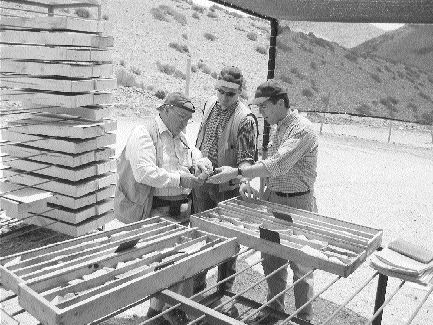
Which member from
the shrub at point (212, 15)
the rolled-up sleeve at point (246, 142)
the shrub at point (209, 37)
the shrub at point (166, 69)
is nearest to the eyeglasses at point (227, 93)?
the rolled-up sleeve at point (246, 142)

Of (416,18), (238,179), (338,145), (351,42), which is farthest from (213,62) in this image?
(351,42)

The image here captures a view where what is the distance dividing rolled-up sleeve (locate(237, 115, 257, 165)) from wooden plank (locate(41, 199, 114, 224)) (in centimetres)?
221

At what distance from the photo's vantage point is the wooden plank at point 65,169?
18.3 feet

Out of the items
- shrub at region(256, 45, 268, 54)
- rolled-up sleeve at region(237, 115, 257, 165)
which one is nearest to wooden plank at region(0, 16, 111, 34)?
rolled-up sleeve at region(237, 115, 257, 165)

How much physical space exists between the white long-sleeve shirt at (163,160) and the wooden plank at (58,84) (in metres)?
1.83

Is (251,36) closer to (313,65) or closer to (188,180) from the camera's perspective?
(313,65)

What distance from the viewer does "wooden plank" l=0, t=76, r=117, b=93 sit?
543 centimetres

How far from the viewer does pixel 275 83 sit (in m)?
4.04

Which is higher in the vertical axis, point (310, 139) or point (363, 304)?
point (310, 139)

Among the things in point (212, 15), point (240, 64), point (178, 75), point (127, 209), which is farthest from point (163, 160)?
point (212, 15)

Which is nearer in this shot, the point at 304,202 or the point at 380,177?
the point at 304,202

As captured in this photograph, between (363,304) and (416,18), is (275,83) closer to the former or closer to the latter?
(363,304)

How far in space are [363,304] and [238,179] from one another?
2017mm

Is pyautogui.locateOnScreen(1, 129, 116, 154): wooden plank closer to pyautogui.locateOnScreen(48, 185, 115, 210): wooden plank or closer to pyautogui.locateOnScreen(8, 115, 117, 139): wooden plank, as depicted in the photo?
pyautogui.locateOnScreen(8, 115, 117, 139): wooden plank
